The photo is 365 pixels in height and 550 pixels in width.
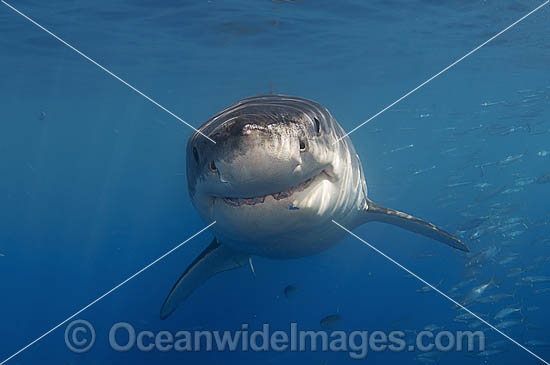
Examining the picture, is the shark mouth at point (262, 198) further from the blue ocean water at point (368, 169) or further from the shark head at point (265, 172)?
the blue ocean water at point (368, 169)

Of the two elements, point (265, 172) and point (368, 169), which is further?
point (368, 169)

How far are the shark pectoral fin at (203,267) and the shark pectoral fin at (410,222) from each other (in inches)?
76.9

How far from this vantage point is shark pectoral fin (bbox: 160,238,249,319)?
5.70 metres

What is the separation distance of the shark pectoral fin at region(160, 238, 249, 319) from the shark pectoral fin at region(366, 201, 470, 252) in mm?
1953

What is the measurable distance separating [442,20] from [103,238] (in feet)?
130

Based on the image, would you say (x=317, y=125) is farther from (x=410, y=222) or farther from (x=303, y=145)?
(x=410, y=222)

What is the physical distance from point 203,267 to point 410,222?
302 centimetres

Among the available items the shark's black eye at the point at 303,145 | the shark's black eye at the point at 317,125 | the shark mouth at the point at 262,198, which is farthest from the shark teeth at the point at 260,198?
the shark's black eye at the point at 317,125

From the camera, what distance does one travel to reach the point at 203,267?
5914mm

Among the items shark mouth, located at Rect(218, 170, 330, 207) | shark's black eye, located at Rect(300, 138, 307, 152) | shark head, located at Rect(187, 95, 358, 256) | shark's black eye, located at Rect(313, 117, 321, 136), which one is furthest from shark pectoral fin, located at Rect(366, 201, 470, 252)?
shark's black eye, located at Rect(300, 138, 307, 152)

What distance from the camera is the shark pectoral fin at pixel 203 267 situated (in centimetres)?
570

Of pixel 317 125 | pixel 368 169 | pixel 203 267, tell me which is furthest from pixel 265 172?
pixel 368 169

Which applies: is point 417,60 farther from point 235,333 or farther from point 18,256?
point 18,256

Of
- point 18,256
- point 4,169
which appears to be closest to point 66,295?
point 18,256
